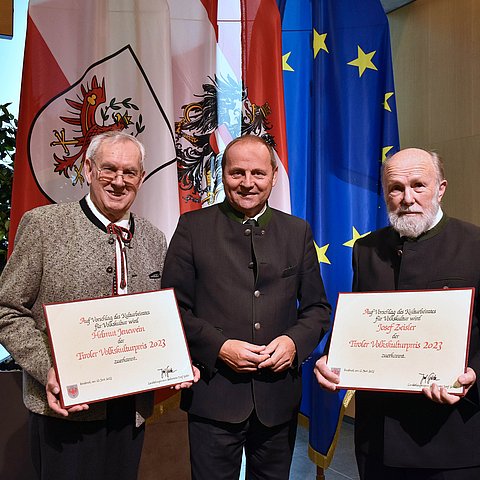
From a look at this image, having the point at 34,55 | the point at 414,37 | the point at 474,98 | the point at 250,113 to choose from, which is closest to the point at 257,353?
the point at 250,113

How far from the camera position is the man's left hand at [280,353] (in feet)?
5.71

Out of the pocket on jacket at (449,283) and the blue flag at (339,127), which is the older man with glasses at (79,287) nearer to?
the pocket on jacket at (449,283)

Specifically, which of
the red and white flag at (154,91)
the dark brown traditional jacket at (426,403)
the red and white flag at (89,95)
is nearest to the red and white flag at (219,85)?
the red and white flag at (154,91)

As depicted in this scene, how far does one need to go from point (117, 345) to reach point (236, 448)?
59 centimetres

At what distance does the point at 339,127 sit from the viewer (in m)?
3.23

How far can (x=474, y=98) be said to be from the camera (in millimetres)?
3436

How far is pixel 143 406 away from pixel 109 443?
0.49 ft

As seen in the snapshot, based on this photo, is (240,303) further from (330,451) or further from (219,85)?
(330,451)

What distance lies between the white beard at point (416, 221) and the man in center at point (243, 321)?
1.17 ft

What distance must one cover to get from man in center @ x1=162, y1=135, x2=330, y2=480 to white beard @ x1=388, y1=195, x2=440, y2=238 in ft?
1.17

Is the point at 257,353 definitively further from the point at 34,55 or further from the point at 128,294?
the point at 34,55

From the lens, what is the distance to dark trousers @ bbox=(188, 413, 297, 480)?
1822 mm

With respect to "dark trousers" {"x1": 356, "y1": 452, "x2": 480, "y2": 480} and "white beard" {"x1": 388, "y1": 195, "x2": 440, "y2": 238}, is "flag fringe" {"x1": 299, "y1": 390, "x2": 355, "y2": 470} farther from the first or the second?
"white beard" {"x1": 388, "y1": 195, "x2": 440, "y2": 238}

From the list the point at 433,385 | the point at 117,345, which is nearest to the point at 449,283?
the point at 433,385
